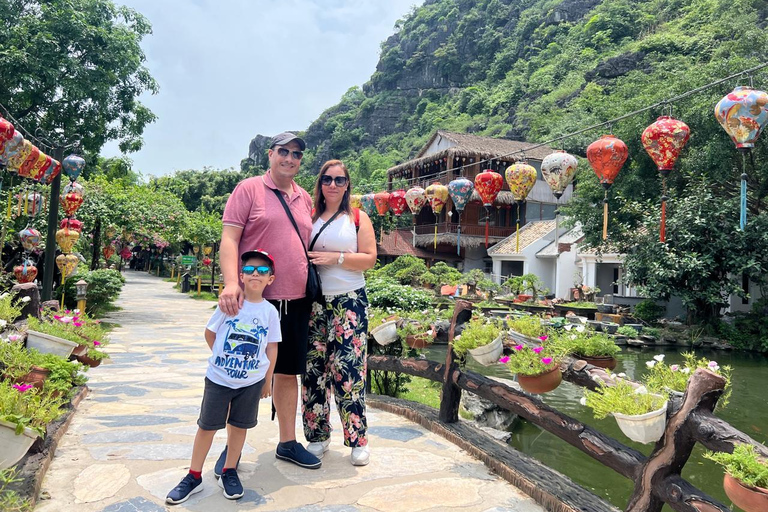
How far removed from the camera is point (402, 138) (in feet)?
189

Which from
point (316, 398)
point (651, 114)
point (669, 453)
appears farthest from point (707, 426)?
point (651, 114)

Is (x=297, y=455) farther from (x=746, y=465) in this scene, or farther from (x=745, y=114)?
(x=745, y=114)

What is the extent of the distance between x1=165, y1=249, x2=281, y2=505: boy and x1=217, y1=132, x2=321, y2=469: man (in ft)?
0.46

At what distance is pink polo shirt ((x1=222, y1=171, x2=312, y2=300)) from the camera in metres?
2.59

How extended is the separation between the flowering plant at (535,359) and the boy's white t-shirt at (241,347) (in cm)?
146

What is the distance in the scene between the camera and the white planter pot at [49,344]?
3461 millimetres

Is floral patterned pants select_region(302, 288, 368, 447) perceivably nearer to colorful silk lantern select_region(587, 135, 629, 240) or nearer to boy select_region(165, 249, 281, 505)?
boy select_region(165, 249, 281, 505)

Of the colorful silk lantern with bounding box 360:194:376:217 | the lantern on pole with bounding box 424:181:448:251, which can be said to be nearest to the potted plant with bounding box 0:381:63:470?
the lantern on pole with bounding box 424:181:448:251

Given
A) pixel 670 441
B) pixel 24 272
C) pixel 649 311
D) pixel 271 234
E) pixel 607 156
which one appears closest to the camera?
pixel 670 441

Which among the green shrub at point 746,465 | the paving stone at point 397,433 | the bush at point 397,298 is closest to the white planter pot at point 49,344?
the paving stone at point 397,433

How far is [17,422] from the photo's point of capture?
2.00 m

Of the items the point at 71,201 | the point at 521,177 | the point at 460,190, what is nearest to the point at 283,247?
the point at 521,177

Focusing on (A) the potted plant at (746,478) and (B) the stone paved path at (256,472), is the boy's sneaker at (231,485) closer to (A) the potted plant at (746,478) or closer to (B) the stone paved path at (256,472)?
(B) the stone paved path at (256,472)

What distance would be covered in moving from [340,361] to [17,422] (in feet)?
4.73
